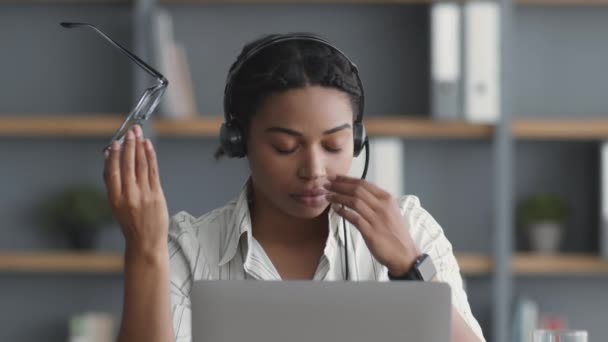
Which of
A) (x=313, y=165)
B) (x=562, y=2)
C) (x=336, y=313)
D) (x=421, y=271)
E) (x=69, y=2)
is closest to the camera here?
(x=336, y=313)

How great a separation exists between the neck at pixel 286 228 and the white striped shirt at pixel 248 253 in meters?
0.03

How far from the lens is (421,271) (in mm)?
1397

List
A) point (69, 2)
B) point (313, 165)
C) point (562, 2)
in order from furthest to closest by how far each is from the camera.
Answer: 1. point (69, 2)
2. point (562, 2)
3. point (313, 165)

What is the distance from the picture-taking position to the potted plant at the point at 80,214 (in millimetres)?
3203

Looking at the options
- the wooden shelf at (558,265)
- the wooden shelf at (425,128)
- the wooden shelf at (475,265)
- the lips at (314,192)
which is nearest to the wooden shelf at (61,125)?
the wooden shelf at (425,128)

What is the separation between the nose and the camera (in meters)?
1.54

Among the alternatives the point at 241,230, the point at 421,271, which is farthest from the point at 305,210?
the point at 421,271

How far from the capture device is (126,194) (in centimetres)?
127

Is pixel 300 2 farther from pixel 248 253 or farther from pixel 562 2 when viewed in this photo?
pixel 248 253

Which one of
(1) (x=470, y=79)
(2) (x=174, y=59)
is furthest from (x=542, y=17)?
(2) (x=174, y=59)

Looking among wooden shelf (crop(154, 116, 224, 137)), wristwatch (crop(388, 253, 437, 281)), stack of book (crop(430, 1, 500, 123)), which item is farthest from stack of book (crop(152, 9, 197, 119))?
wristwatch (crop(388, 253, 437, 281))

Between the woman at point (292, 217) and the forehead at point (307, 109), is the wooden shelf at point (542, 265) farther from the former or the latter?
the forehead at point (307, 109)

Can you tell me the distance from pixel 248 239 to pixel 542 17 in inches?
78.1

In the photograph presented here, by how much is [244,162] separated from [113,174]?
206 cm
